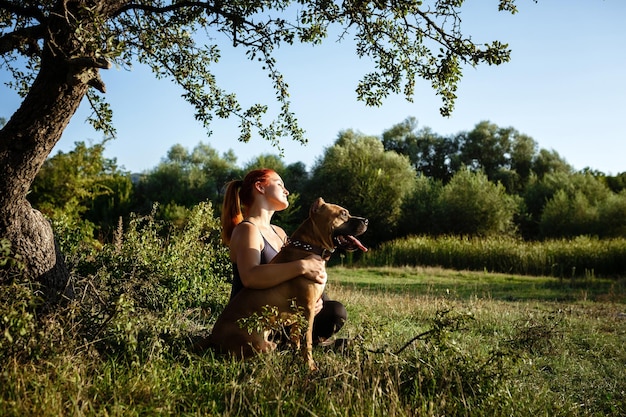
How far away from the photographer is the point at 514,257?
21.5 meters

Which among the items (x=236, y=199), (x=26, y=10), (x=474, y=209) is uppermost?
(x=474, y=209)

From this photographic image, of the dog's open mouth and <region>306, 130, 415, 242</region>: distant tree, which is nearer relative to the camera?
the dog's open mouth

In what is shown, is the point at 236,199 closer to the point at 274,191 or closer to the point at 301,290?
the point at 274,191

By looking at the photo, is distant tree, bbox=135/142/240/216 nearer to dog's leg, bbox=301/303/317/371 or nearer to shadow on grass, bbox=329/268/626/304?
shadow on grass, bbox=329/268/626/304

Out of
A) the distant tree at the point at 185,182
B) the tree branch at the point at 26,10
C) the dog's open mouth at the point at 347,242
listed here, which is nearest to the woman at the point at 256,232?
the dog's open mouth at the point at 347,242

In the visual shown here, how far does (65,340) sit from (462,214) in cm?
2697

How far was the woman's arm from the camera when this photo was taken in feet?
14.2

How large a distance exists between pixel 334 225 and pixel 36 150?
10.3 feet

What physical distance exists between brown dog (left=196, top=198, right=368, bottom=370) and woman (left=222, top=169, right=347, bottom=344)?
178 mm

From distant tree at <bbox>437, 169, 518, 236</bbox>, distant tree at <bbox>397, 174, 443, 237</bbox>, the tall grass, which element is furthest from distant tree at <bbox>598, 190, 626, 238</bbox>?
distant tree at <bbox>397, 174, 443, 237</bbox>

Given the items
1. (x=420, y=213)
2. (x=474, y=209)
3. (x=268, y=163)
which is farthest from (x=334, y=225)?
(x=268, y=163)

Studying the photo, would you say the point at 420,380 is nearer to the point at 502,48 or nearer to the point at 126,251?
the point at 502,48

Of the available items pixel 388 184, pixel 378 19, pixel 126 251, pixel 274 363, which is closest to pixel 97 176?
pixel 388 184

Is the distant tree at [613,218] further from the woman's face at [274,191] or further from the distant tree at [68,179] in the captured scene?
the woman's face at [274,191]
